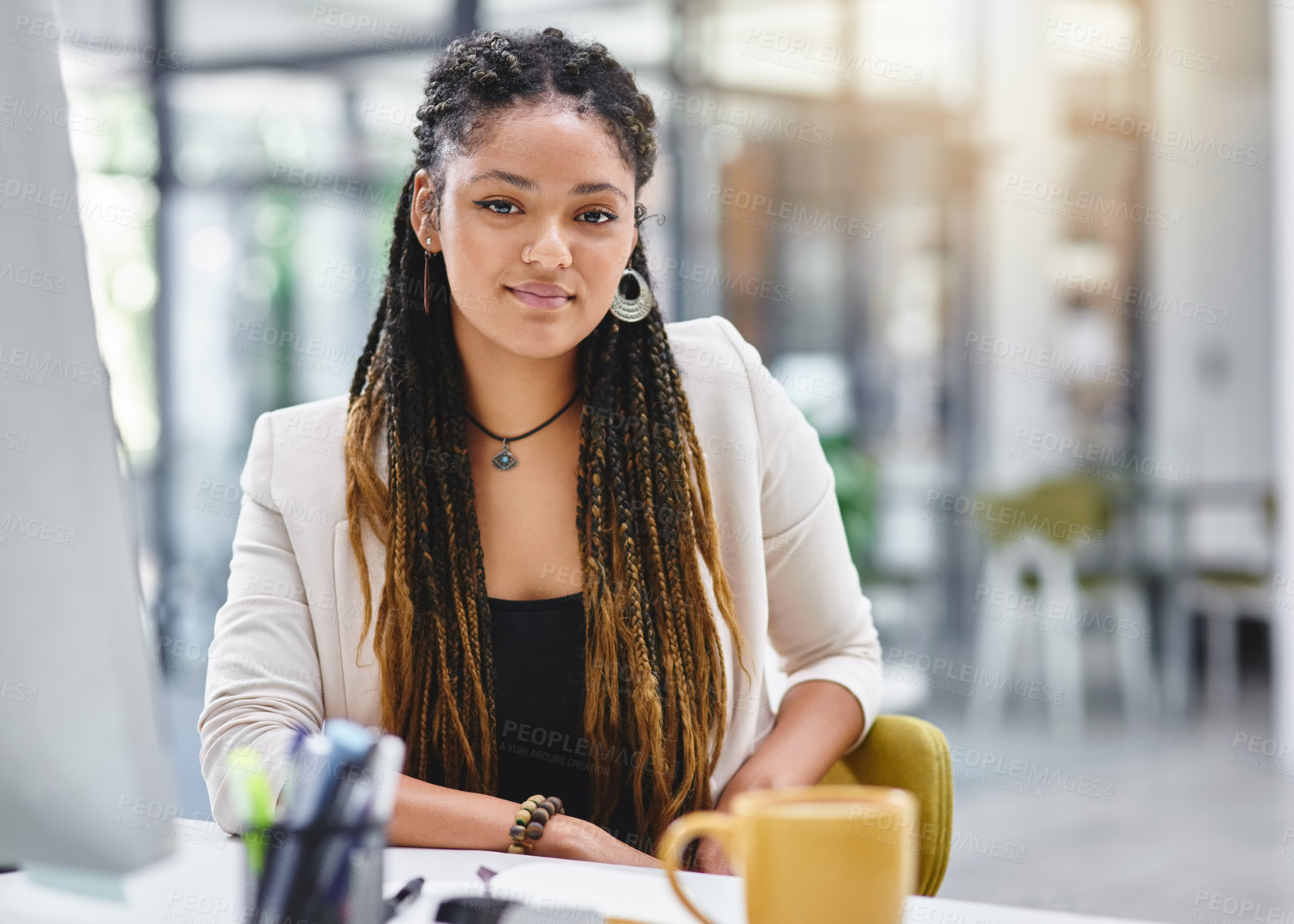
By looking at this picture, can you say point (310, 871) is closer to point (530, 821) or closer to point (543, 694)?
point (530, 821)

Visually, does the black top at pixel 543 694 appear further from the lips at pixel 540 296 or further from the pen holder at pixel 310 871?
the pen holder at pixel 310 871

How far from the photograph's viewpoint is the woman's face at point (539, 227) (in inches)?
51.5

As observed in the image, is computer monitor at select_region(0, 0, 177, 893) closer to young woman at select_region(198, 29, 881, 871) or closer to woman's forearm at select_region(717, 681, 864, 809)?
young woman at select_region(198, 29, 881, 871)

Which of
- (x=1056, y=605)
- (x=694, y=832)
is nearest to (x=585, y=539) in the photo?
(x=694, y=832)

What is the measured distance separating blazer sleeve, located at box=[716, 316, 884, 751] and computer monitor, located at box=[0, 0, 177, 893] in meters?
0.94

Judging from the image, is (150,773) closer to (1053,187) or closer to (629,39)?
(629,39)

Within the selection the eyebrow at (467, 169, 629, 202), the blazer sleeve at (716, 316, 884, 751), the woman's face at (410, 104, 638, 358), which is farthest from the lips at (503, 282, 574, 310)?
the blazer sleeve at (716, 316, 884, 751)

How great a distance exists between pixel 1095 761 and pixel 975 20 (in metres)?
3.08

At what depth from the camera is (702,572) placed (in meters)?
1.45

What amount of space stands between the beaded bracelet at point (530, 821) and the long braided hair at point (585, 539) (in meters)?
0.21

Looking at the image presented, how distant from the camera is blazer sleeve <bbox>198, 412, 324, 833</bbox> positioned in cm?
124

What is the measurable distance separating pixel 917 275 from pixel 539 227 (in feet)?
13.7

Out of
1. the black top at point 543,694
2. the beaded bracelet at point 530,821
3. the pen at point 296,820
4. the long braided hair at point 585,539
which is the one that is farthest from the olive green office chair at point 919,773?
the pen at point 296,820

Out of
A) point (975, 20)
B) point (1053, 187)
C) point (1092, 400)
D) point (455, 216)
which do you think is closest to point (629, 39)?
point (975, 20)
